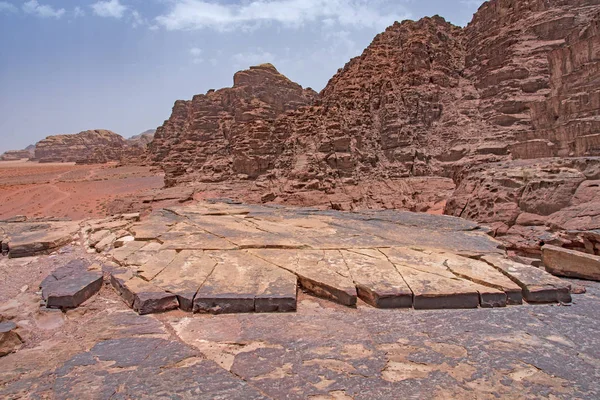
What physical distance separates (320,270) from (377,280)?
0.62 meters

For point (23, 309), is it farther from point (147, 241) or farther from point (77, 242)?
point (77, 242)

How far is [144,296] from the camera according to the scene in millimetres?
3086

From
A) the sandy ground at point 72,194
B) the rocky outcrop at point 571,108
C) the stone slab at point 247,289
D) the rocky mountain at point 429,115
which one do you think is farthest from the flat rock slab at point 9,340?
the sandy ground at point 72,194

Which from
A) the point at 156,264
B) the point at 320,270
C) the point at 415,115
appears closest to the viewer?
the point at 320,270

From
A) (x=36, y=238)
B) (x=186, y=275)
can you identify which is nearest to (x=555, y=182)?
(x=186, y=275)

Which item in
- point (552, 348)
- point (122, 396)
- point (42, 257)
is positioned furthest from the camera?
point (42, 257)

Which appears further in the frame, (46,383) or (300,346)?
(300,346)

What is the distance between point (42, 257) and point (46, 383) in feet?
11.2

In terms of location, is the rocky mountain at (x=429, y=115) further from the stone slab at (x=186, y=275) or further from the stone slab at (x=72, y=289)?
the stone slab at (x=72, y=289)

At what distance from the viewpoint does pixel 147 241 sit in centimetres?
502

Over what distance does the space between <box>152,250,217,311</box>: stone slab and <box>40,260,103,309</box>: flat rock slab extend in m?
0.59

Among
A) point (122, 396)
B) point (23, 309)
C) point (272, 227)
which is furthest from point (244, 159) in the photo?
point (122, 396)

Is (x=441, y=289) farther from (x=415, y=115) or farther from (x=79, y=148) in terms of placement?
(x=79, y=148)

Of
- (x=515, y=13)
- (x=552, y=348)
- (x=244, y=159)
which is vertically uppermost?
(x=515, y=13)
